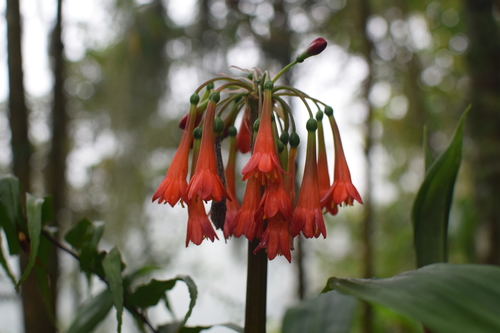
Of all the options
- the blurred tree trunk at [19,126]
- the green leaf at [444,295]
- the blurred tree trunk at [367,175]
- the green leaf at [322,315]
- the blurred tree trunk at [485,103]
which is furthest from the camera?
the blurred tree trunk at [367,175]

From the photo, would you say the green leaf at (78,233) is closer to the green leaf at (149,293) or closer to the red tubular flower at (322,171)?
the green leaf at (149,293)

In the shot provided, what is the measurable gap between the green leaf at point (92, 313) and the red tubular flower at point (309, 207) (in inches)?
16.0

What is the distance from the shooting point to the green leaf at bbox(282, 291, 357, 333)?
0.74 metres

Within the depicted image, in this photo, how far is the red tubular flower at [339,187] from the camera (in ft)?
2.05

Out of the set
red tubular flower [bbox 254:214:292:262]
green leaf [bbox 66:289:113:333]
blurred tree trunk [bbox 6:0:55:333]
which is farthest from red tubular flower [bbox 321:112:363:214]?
blurred tree trunk [bbox 6:0:55:333]

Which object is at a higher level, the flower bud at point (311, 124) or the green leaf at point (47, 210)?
the flower bud at point (311, 124)

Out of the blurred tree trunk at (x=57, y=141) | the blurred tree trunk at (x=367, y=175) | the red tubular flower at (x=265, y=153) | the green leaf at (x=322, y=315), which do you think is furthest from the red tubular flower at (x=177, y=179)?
the blurred tree trunk at (x=367, y=175)

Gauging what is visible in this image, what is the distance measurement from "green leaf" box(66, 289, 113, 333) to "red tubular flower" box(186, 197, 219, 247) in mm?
261

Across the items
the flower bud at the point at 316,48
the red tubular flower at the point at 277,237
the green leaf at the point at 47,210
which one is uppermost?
the flower bud at the point at 316,48

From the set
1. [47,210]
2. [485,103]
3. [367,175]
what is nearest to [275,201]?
[47,210]

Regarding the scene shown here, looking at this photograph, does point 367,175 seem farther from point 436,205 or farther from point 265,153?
point 265,153

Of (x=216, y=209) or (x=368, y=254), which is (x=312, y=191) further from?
(x=368, y=254)

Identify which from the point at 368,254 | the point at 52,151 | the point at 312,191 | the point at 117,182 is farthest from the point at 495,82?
the point at 117,182

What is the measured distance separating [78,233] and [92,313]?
6.1 inches
